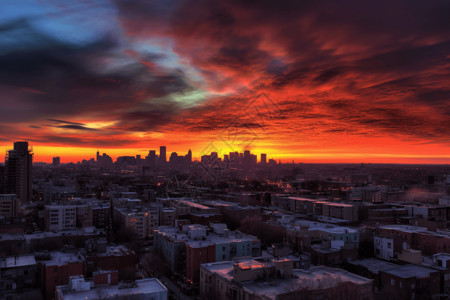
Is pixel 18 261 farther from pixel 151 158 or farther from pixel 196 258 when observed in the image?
pixel 151 158

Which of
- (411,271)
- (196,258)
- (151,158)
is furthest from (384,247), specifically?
(151,158)

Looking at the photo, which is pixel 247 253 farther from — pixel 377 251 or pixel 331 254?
pixel 377 251

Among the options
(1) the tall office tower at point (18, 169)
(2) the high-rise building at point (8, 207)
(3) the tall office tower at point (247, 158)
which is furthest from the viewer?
(3) the tall office tower at point (247, 158)

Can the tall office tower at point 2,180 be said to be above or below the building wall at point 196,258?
above

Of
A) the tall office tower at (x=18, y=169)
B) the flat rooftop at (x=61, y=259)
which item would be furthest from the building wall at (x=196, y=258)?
the tall office tower at (x=18, y=169)

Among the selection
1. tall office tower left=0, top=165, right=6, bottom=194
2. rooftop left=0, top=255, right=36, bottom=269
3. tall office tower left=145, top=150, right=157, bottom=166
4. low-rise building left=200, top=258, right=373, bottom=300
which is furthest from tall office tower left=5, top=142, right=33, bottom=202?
tall office tower left=145, top=150, right=157, bottom=166

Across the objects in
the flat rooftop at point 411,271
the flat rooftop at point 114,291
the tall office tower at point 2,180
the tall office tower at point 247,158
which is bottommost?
the flat rooftop at point 411,271

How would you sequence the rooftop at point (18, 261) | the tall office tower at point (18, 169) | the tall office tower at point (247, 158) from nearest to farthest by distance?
1. the rooftop at point (18, 261)
2. the tall office tower at point (18, 169)
3. the tall office tower at point (247, 158)

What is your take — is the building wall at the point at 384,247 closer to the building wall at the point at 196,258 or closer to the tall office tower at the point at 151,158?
the building wall at the point at 196,258

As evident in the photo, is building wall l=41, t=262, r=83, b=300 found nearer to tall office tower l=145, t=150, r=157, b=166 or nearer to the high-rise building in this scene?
the high-rise building
